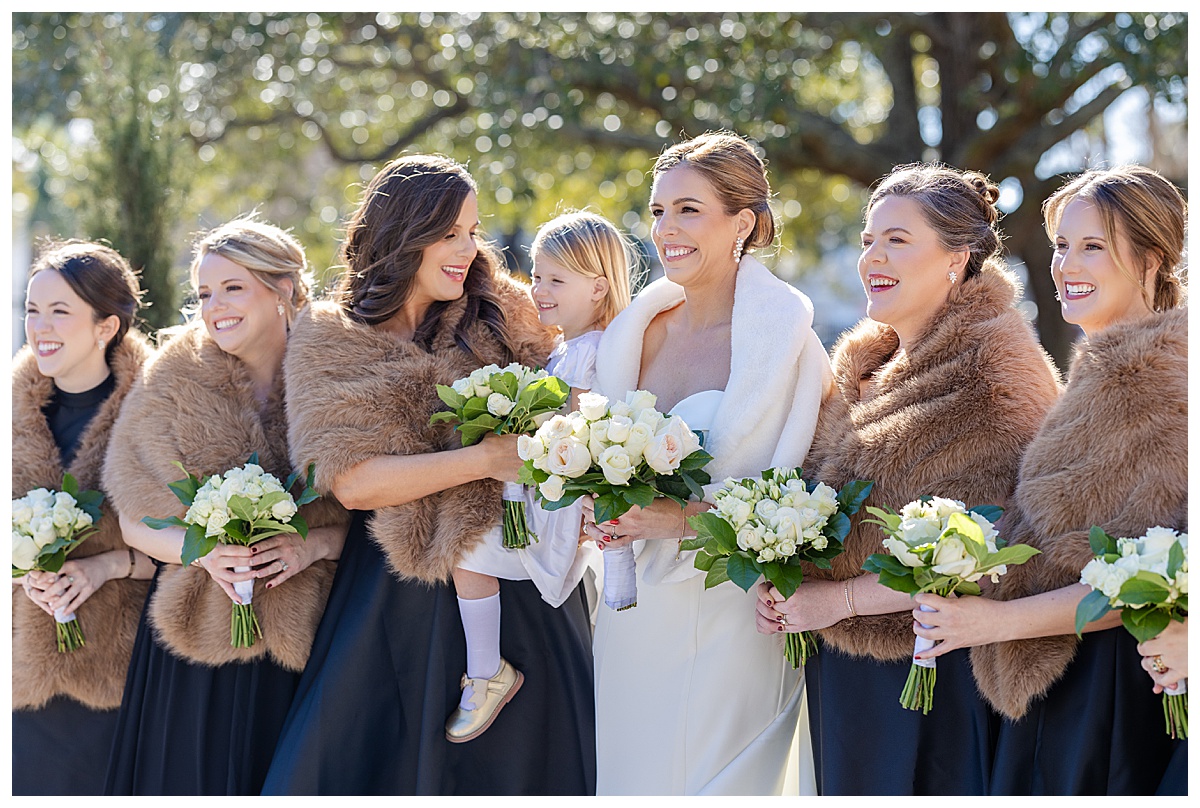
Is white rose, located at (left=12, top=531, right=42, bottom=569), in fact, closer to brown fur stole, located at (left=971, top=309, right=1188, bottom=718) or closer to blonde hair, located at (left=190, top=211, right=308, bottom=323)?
blonde hair, located at (left=190, top=211, right=308, bottom=323)

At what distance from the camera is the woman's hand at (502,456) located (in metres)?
3.87

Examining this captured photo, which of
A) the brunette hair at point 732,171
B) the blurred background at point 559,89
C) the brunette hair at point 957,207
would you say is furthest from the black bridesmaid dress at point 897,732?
the blurred background at point 559,89

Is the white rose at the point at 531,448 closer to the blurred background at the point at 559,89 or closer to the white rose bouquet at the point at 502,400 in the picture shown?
the white rose bouquet at the point at 502,400

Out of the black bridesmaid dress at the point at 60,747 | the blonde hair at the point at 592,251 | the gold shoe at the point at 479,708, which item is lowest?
the black bridesmaid dress at the point at 60,747

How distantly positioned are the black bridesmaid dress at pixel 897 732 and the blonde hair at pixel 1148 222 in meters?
1.27

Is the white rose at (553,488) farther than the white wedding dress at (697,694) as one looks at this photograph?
No

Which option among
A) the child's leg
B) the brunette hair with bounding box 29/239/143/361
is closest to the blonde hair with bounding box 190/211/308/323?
the brunette hair with bounding box 29/239/143/361

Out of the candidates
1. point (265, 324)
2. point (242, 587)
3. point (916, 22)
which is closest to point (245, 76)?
point (916, 22)

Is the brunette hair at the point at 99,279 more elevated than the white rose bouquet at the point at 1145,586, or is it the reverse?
the brunette hair at the point at 99,279

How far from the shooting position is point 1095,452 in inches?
122

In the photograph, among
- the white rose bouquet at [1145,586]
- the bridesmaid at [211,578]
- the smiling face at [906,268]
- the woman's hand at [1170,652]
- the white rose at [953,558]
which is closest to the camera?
the white rose bouquet at [1145,586]

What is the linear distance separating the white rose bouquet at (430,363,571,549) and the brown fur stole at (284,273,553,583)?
0.89ft

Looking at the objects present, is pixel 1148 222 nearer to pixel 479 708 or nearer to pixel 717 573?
pixel 717 573

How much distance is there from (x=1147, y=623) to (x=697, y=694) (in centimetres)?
154
